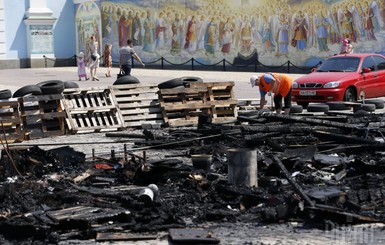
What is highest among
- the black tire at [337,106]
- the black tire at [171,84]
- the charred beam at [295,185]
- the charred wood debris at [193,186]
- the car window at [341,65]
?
the car window at [341,65]

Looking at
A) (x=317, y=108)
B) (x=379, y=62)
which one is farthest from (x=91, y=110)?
(x=379, y=62)

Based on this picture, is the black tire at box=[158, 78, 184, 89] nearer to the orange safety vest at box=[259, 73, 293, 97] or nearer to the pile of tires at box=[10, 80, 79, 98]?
the orange safety vest at box=[259, 73, 293, 97]

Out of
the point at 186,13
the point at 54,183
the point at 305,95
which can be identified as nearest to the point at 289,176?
the point at 54,183

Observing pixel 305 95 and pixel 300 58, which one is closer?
pixel 305 95

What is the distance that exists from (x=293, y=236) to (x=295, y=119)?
7.95m

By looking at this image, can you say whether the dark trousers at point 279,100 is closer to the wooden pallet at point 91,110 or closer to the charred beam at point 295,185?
the wooden pallet at point 91,110

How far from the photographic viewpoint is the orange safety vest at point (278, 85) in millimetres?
18578

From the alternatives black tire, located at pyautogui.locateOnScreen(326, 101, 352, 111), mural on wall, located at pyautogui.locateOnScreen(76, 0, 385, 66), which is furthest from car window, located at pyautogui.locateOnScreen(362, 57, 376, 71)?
mural on wall, located at pyautogui.locateOnScreen(76, 0, 385, 66)

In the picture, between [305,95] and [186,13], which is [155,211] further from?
[186,13]

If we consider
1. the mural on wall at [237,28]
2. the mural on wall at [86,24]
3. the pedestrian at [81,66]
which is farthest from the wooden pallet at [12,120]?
the mural on wall at [86,24]

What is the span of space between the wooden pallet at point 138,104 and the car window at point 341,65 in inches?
279

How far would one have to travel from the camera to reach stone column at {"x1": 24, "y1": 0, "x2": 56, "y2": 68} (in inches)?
2124

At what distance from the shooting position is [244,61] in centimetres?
4306

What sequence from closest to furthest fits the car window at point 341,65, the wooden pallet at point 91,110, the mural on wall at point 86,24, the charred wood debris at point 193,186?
the charred wood debris at point 193,186
the wooden pallet at point 91,110
the car window at point 341,65
the mural on wall at point 86,24
